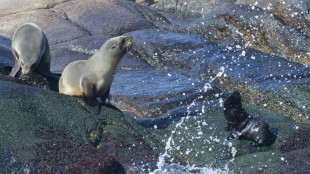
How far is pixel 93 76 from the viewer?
269 inches

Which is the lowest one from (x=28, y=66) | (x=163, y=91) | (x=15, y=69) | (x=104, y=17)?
(x=104, y=17)

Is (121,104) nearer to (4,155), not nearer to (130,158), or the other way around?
(130,158)

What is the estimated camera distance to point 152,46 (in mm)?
11656

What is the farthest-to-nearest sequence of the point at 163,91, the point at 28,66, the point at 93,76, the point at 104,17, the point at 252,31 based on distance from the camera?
the point at 104,17, the point at 252,31, the point at 163,91, the point at 28,66, the point at 93,76

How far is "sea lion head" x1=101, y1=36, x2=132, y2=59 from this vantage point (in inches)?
280

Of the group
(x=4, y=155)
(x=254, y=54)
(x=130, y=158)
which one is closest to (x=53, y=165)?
(x=4, y=155)

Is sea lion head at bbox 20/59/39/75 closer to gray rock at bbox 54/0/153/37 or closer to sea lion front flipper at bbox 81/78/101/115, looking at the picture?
sea lion front flipper at bbox 81/78/101/115

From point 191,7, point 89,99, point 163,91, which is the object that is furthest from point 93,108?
point 191,7

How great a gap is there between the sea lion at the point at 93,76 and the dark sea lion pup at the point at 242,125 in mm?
1579

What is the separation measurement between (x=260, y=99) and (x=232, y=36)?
4.01 metres

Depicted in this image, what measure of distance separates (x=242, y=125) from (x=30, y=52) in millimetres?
3172

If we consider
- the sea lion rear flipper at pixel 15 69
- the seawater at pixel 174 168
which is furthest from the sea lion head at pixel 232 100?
the sea lion rear flipper at pixel 15 69

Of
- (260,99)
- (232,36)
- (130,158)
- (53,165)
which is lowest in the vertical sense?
(232,36)

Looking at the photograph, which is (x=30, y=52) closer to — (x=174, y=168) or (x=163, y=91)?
(x=163, y=91)
